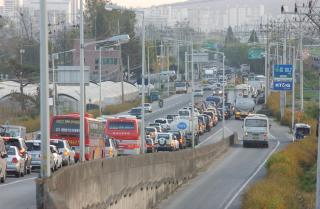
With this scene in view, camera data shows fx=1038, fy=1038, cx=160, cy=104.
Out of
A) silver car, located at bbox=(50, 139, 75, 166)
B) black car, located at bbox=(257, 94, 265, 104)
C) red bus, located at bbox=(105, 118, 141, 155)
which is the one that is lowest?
black car, located at bbox=(257, 94, 265, 104)

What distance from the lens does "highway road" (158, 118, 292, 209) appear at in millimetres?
39094

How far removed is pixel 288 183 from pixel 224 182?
9.00 metres

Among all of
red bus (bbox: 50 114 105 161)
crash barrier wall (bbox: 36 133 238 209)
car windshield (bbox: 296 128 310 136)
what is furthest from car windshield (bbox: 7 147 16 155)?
car windshield (bbox: 296 128 310 136)

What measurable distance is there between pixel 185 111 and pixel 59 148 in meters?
54.6

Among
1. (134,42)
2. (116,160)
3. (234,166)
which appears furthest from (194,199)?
(134,42)

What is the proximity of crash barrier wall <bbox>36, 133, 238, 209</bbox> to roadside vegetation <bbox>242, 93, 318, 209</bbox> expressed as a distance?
A: 348 centimetres

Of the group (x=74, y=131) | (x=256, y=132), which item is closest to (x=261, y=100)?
(x=256, y=132)

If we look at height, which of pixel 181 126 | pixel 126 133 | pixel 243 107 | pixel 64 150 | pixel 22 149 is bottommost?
pixel 243 107

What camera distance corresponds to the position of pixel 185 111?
9681 cm

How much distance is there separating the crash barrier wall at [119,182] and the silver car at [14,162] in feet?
15.6

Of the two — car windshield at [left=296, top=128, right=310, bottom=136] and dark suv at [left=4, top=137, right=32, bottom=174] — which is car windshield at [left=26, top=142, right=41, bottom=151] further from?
car windshield at [left=296, top=128, right=310, bottom=136]

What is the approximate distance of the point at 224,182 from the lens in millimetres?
48188

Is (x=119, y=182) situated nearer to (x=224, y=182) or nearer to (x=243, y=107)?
(x=224, y=182)

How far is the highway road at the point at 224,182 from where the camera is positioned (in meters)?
39.1
